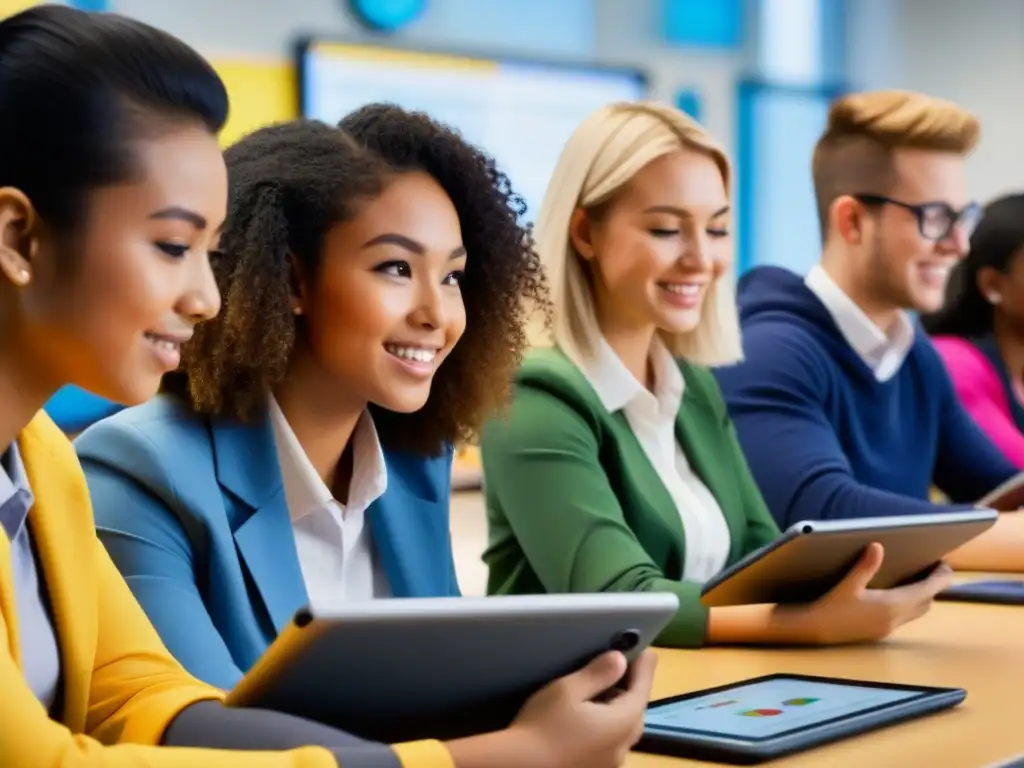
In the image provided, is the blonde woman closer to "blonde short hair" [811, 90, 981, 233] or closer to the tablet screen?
the tablet screen

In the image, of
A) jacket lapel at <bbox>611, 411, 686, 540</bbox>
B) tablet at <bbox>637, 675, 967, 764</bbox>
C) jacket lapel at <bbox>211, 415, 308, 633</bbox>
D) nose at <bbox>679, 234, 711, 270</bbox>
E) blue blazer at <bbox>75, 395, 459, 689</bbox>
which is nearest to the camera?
tablet at <bbox>637, 675, 967, 764</bbox>

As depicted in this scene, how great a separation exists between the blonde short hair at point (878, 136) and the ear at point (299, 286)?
1.65m

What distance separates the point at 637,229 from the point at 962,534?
0.70m

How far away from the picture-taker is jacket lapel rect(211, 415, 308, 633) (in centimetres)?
166

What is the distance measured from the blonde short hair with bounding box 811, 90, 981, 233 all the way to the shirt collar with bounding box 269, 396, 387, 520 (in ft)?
5.27

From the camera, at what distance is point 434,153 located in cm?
184

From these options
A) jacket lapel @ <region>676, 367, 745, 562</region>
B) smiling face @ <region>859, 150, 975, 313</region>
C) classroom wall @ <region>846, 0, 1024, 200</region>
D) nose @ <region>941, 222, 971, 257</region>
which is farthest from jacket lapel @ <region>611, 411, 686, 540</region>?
classroom wall @ <region>846, 0, 1024, 200</region>

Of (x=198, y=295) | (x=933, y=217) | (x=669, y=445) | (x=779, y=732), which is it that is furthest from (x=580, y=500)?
(x=933, y=217)

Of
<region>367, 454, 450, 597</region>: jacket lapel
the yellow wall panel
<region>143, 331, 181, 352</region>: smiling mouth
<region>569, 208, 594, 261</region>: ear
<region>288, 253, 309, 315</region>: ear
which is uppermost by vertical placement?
the yellow wall panel

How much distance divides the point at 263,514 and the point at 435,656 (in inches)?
23.3

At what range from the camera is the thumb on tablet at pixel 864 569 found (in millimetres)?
1901

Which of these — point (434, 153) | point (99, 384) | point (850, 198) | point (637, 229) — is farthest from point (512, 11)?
point (99, 384)

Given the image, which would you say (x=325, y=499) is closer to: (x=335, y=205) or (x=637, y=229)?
(x=335, y=205)

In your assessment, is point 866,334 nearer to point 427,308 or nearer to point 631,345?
point 631,345
